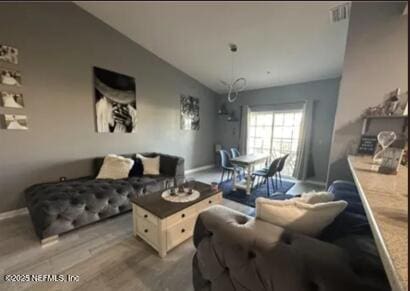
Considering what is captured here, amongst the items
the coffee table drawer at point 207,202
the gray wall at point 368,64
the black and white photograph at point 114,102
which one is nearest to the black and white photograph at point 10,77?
the black and white photograph at point 114,102

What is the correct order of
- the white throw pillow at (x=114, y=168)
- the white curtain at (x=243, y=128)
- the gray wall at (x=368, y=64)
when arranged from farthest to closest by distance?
the white curtain at (x=243, y=128)
the white throw pillow at (x=114, y=168)
the gray wall at (x=368, y=64)

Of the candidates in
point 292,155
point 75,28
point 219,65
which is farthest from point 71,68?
point 292,155

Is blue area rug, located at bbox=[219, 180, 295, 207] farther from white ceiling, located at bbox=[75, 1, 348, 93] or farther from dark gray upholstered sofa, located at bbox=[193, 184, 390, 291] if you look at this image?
white ceiling, located at bbox=[75, 1, 348, 93]

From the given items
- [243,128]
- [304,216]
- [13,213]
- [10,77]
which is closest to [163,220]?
[304,216]

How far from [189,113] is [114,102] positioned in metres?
2.01

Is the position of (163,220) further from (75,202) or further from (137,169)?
Answer: (137,169)

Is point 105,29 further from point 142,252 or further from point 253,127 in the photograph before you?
point 253,127

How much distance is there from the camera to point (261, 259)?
0.85 m

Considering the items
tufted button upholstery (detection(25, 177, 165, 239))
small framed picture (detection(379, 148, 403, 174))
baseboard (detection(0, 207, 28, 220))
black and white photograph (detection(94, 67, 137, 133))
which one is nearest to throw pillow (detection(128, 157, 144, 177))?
tufted button upholstery (detection(25, 177, 165, 239))

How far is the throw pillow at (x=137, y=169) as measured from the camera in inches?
128

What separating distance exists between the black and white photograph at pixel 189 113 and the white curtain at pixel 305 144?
2725 mm

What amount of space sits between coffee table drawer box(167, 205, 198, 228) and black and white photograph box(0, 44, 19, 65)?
114 inches

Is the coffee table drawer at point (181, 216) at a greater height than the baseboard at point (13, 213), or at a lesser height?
greater

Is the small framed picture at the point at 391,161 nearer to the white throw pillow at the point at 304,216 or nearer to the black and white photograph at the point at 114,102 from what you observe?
the white throw pillow at the point at 304,216
